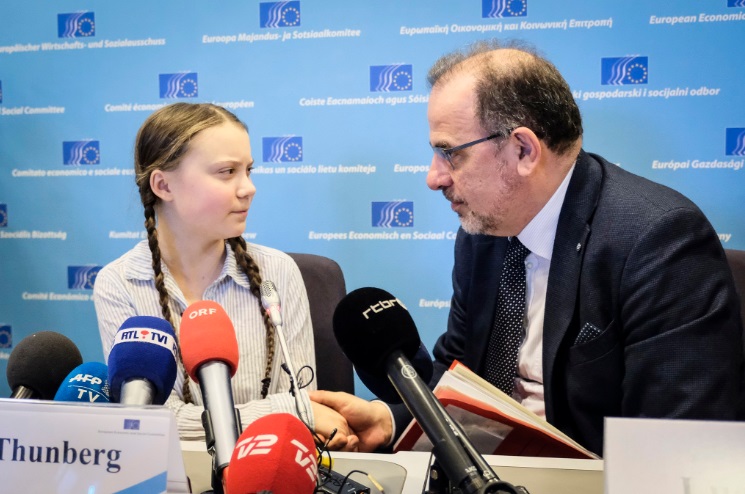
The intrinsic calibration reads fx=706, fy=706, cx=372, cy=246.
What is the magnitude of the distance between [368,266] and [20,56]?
1.97m

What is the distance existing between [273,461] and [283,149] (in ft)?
8.29

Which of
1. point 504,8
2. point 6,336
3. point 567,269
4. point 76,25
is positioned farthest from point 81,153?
point 567,269

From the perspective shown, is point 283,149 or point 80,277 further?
point 80,277

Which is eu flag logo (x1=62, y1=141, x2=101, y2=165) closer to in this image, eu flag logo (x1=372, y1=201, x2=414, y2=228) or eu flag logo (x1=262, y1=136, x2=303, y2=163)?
eu flag logo (x1=262, y1=136, x2=303, y2=163)

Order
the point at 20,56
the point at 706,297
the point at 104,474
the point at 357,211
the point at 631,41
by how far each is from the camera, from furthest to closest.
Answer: the point at 20,56 < the point at 357,211 < the point at 631,41 < the point at 706,297 < the point at 104,474

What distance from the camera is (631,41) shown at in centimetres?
283

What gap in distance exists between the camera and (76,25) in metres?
3.32

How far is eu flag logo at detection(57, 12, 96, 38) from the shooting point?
3.31 metres

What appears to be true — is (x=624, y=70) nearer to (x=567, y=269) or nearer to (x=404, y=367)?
(x=567, y=269)

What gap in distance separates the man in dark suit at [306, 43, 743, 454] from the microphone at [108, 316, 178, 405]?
736mm

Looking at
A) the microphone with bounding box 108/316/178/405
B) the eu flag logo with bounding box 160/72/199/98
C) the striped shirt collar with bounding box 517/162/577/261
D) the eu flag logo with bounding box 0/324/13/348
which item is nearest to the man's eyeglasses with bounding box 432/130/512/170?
the striped shirt collar with bounding box 517/162/577/261

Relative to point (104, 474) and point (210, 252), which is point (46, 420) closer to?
point (104, 474)

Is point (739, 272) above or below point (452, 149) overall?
below

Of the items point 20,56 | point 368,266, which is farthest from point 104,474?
point 20,56
